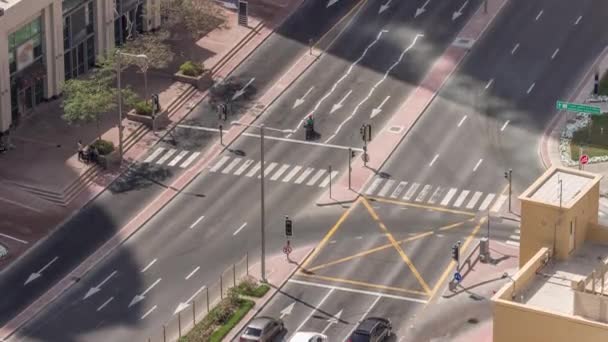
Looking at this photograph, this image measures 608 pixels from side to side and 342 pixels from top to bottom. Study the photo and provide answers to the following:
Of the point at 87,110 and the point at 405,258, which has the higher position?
the point at 87,110

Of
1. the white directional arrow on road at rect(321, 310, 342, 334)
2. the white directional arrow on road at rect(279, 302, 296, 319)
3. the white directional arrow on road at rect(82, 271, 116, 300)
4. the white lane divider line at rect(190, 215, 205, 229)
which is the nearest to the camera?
the white directional arrow on road at rect(321, 310, 342, 334)

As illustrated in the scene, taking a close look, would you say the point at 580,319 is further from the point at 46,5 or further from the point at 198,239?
the point at 46,5

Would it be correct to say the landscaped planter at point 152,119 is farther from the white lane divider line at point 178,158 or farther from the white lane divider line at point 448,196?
the white lane divider line at point 448,196

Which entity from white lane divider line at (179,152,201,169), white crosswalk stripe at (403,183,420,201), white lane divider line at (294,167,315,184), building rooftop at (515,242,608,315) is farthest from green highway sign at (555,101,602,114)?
building rooftop at (515,242,608,315)

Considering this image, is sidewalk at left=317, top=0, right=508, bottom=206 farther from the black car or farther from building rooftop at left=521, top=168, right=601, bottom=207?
building rooftop at left=521, top=168, right=601, bottom=207

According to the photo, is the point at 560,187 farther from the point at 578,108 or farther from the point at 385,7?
the point at 385,7

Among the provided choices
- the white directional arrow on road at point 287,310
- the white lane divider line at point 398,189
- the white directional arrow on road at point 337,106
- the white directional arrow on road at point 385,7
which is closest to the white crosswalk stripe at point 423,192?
the white lane divider line at point 398,189

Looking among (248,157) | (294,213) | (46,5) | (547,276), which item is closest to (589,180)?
(547,276)
